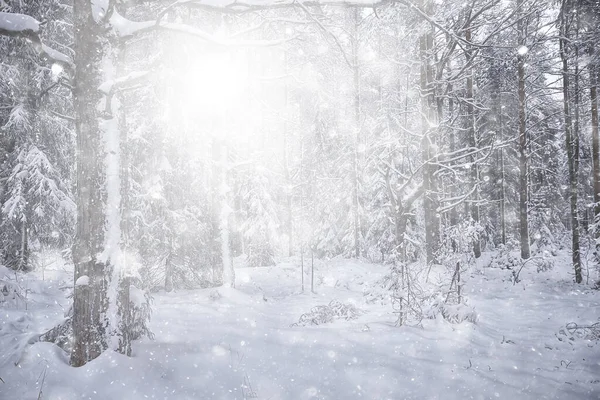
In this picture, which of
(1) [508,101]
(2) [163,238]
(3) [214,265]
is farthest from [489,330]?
(1) [508,101]

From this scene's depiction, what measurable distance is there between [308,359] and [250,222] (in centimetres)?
1385

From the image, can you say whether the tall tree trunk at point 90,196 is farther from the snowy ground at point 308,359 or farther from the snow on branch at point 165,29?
the snowy ground at point 308,359

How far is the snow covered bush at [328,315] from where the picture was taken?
7.44m

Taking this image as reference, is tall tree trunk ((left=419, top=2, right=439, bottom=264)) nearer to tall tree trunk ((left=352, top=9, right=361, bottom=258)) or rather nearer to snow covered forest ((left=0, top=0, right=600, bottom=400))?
snow covered forest ((left=0, top=0, right=600, bottom=400))

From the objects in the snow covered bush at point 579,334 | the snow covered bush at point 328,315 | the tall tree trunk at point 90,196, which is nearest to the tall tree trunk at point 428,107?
the snow covered bush at point 328,315

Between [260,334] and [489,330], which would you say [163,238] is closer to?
[260,334]

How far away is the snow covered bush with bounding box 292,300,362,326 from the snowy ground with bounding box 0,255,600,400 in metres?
0.32

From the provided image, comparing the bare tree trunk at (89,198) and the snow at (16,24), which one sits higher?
the snow at (16,24)

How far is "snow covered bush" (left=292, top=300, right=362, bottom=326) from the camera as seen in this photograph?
7.44 m

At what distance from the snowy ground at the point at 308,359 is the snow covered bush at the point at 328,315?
32 centimetres

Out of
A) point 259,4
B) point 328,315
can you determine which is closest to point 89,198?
point 259,4

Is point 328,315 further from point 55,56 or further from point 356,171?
point 356,171

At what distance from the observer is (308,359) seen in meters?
5.11

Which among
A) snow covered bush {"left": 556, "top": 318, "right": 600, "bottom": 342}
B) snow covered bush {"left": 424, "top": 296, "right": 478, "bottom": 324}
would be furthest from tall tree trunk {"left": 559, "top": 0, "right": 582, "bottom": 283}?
snow covered bush {"left": 424, "top": 296, "right": 478, "bottom": 324}
